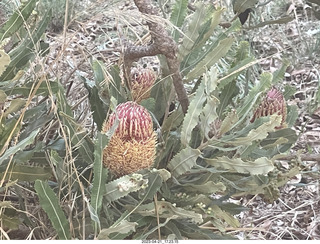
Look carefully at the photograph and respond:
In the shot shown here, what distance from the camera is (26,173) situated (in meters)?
0.57

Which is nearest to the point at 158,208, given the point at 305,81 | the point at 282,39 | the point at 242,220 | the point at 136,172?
the point at 136,172

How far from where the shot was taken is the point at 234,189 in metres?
0.68

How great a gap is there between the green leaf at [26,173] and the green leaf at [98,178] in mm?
82

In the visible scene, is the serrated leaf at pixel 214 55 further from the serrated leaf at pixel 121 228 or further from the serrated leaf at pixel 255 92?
the serrated leaf at pixel 121 228

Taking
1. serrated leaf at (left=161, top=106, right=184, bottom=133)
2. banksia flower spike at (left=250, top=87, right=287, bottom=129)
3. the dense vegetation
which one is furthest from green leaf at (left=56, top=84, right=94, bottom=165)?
banksia flower spike at (left=250, top=87, right=287, bottom=129)

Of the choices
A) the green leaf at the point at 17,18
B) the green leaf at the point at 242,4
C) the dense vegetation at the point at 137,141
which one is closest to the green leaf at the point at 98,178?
the dense vegetation at the point at 137,141

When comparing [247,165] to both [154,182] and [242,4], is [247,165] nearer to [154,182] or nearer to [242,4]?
[154,182]

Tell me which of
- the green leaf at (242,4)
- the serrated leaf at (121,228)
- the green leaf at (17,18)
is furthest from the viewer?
the green leaf at (242,4)

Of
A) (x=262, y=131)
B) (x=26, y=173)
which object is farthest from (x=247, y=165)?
(x=26, y=173)

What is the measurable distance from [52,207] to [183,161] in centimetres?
16

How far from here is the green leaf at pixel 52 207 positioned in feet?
1.66

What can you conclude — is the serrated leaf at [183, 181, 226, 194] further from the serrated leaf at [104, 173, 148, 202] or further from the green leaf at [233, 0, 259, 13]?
the green leaf at [233, 0, 259, 13]

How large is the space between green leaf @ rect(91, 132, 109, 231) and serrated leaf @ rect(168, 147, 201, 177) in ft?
0.30

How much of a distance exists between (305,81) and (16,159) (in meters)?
1.29
